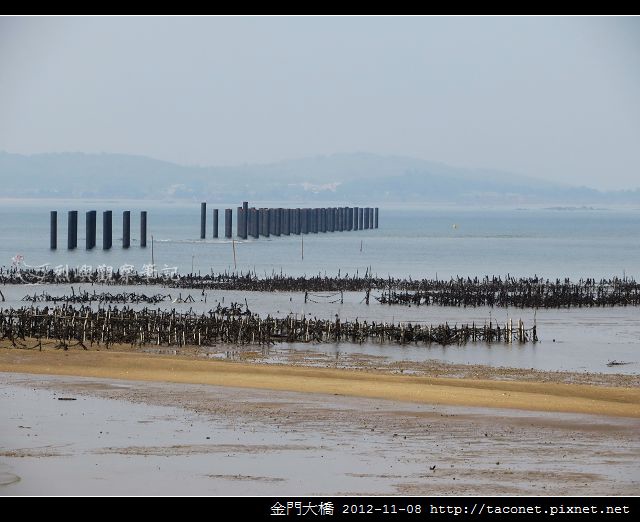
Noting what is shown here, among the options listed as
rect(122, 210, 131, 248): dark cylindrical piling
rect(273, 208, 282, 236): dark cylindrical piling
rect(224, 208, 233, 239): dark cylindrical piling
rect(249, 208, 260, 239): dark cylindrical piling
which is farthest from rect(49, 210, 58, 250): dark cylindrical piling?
rect(273, 208, 282, 236): dark cylindrical piling

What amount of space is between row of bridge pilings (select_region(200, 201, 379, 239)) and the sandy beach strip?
82368mm

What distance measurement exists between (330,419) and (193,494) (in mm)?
6485

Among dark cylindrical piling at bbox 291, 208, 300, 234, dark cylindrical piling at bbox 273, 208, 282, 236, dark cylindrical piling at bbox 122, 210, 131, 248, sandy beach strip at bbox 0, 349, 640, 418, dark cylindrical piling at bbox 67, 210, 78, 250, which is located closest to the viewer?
sandy beach strip at bbox 0, 349, 640, 418

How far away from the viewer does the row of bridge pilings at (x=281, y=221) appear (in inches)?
4747

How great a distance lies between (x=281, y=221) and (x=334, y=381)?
101 meters

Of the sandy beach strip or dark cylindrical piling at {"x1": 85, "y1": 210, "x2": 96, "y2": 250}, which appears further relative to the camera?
dark cylindrical piling at {"x1": 85, "y1": 210, "x2": 96, "y2": 250}

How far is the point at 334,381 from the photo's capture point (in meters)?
26.2

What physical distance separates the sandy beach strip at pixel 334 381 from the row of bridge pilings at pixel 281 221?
82368 millimetres

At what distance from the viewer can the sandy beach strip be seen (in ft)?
77.5

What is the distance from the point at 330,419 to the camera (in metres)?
21.2

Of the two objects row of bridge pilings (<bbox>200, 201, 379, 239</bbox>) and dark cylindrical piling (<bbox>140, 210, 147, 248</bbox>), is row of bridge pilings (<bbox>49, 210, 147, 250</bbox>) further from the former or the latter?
row of bridge pilings (<bbox>200, 201, 379, 239</bbox>)

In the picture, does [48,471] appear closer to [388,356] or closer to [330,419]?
[330,419]

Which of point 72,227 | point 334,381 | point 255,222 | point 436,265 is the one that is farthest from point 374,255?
point 334,381
